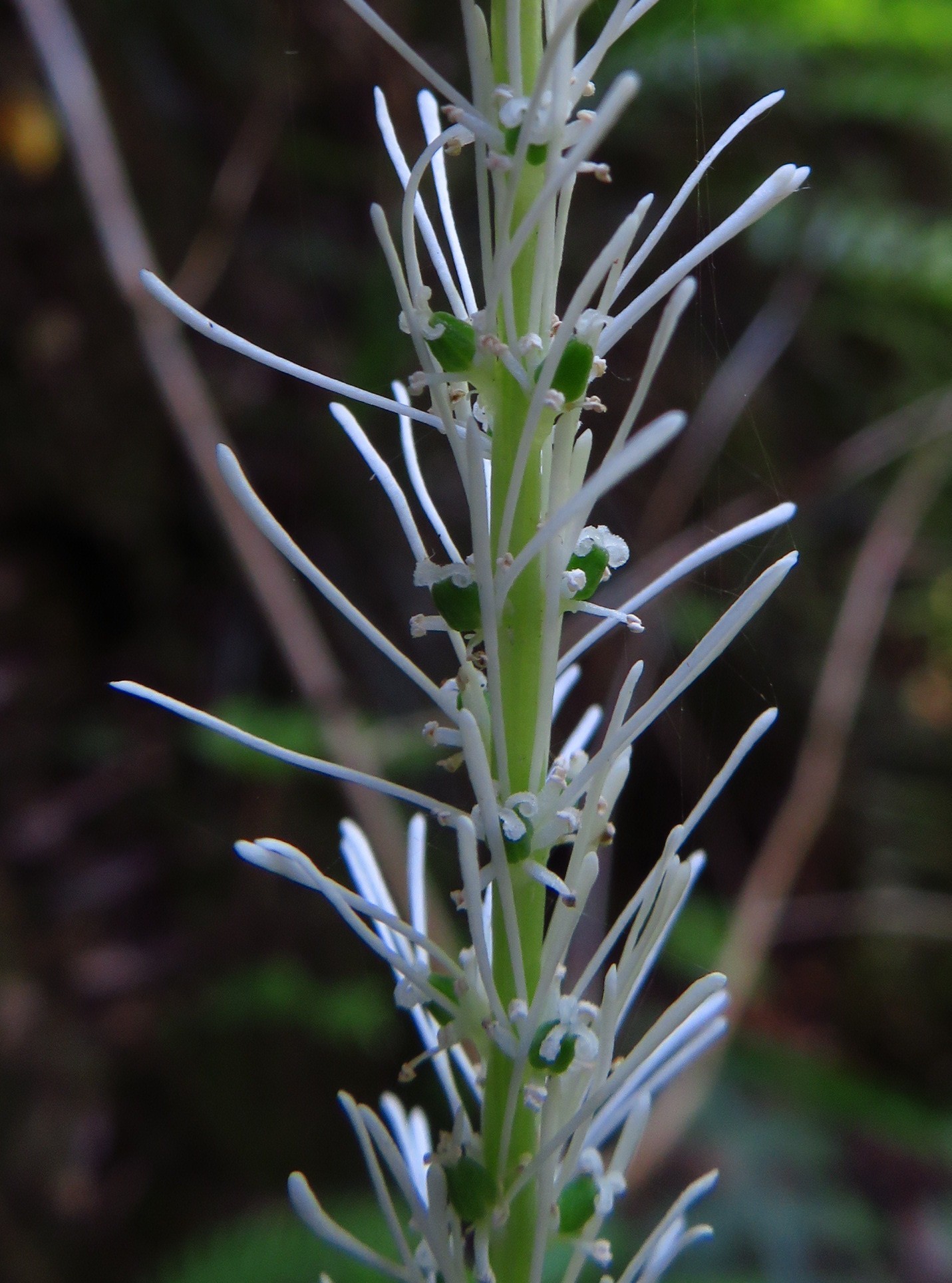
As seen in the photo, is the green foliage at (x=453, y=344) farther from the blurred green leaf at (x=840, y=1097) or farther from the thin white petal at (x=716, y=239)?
the blurred green leaf at (x=840, y=1097)

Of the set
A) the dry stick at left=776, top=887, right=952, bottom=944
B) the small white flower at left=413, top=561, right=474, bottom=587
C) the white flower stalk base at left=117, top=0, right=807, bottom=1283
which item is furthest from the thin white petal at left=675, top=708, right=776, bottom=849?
the dry stick at left=776, top=887, right=952, bottom=944

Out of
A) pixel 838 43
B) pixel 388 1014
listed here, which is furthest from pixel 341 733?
pixel 838 43

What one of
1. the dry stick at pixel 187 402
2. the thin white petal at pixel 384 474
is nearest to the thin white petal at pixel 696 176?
the thin white petal at pixel 384 474

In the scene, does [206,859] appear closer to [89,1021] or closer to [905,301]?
[89,1021]

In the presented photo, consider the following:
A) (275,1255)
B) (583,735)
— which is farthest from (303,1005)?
(583,735)

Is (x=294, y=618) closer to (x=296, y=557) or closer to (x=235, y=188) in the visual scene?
(x=235, y=188)

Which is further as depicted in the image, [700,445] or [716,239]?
[700,445]
